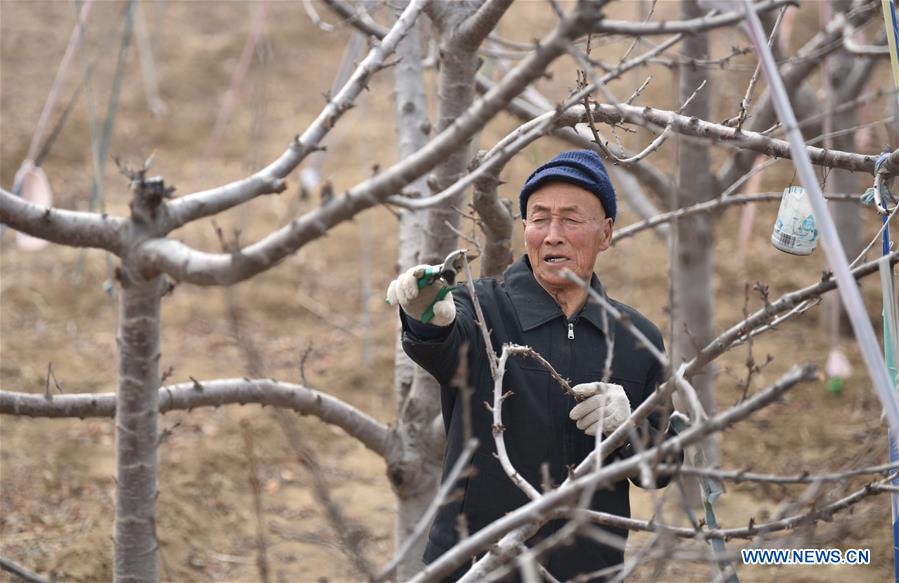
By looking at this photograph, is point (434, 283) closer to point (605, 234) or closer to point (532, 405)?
point (532, 405)

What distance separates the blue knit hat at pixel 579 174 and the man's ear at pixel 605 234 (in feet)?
0.20

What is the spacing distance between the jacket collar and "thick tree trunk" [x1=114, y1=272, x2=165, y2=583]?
808 millimetres

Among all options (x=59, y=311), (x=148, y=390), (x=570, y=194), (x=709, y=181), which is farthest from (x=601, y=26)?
(x=59, y=311)

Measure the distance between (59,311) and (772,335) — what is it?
4856 mm

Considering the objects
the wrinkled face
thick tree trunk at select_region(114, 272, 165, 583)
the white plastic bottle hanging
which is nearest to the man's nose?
the wrinkled face

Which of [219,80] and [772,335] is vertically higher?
[219,80]

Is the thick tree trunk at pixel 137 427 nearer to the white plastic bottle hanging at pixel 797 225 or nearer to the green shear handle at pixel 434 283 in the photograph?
the green shear handle at pixel 434 283

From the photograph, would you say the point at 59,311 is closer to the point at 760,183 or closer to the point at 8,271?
the point at 8,271

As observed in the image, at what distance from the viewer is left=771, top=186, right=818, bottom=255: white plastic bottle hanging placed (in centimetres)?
229

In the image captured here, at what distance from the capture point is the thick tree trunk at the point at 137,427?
2.18m

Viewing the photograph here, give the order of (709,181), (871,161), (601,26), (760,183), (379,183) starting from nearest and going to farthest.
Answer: (601,26)
(379,183)
(871,161)
(709,181)
(760,183)

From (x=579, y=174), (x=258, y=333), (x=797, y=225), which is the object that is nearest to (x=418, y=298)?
(x=579, y=174)

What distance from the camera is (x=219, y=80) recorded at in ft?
36.6

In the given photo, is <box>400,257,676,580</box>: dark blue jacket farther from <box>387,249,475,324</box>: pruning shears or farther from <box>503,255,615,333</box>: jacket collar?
<box>387,249,475,324</box>: pruning shears
